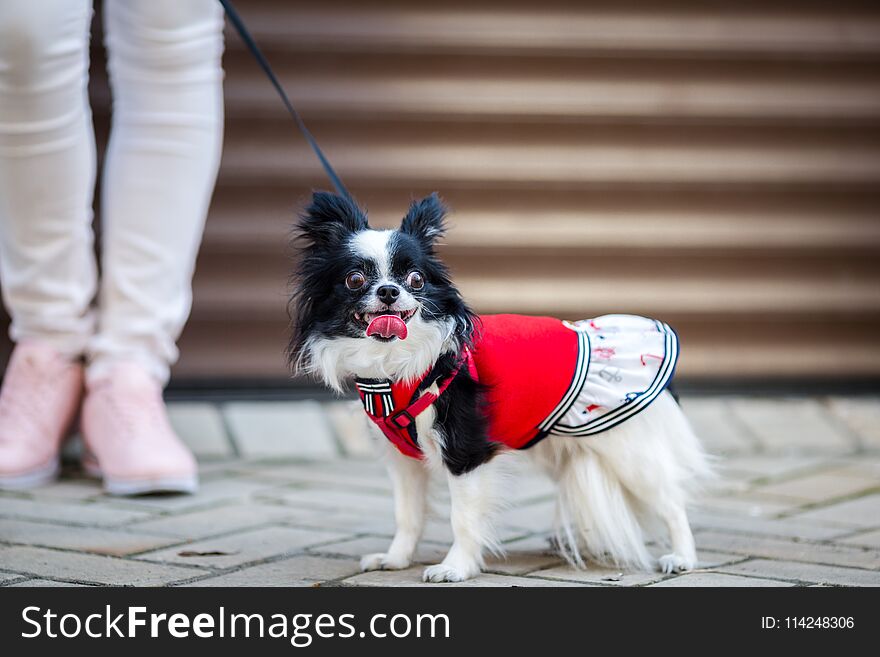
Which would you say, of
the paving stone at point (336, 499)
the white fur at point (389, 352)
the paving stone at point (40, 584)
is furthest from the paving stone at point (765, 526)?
the paving stone at point (40, 584)

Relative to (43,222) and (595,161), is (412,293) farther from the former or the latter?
(595,161)

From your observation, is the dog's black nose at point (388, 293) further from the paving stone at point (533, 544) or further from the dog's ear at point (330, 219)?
the paving stone at point (533, 544)

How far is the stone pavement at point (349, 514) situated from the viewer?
2.31 m

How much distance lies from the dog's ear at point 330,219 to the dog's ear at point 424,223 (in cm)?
9

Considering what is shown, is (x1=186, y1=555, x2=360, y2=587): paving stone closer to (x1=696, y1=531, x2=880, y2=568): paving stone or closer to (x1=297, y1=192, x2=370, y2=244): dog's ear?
(x1=297, y1=192, x2=370, y2=244): dog's ear

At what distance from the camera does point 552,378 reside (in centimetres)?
231

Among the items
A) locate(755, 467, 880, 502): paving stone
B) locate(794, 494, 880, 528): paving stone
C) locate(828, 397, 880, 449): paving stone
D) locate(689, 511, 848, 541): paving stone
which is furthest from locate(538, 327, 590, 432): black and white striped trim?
locate(828, 397, 880, 449): paving stone

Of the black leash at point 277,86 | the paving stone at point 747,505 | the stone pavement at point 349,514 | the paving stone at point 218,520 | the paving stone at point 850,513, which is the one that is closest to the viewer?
the stone pavement at point 349,514

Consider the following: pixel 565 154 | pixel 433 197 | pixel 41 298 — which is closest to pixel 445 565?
pixel 433 197

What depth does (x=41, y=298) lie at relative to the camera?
313cm

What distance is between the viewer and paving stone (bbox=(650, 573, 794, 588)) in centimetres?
223

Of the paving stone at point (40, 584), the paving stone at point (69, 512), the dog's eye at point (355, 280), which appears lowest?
the paving stone at point (40, 584)

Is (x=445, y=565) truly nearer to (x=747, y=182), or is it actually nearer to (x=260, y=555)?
(x=260, y=555)

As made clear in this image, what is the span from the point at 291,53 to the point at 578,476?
7.00 ft
